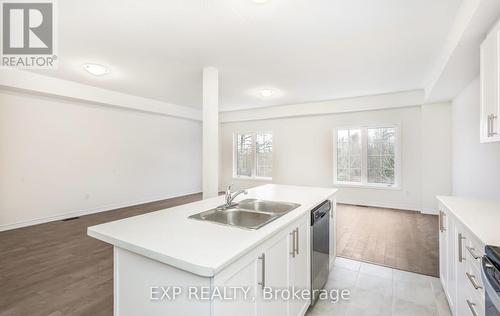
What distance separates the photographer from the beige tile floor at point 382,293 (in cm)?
194

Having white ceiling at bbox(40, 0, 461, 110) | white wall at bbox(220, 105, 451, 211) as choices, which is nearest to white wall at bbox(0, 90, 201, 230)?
white ceiling at bbox(40, 0, 461, 110)

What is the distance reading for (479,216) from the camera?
161 cm

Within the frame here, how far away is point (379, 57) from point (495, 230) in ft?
9.15

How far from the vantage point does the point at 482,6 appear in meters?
1.75

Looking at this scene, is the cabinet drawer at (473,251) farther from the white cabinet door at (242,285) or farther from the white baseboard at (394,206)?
the white baseboard at (394,206)

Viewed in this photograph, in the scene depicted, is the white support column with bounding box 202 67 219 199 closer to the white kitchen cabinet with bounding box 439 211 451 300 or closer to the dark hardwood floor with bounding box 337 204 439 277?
the dark hardwood floor with bounding box 337 204 439 277

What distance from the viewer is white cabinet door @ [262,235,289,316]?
1.33m

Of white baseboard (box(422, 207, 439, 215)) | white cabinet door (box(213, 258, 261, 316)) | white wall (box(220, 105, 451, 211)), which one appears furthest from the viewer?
white wall (box(220, 105, 451, 211))

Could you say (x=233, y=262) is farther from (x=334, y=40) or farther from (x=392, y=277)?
(x=334, y=40)

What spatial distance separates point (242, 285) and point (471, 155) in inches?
164

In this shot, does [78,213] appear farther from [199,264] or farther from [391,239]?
[391,239]

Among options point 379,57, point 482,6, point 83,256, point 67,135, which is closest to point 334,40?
point 379,57

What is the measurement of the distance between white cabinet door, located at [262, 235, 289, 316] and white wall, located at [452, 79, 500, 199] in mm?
2829

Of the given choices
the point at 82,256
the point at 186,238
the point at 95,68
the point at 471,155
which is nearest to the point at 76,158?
the point at 95,68
